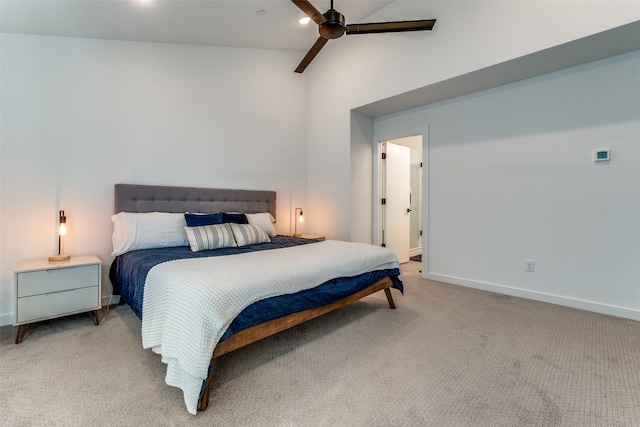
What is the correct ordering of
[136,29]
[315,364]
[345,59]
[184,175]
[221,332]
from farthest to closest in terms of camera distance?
[345,59]
[184,175]
[136,29]
[315,364]
[221,332]

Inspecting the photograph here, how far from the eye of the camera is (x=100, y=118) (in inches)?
121

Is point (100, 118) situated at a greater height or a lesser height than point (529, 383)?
greater

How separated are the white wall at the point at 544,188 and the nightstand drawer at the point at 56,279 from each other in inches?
151

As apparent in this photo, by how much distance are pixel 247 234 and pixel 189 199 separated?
39.4 inches

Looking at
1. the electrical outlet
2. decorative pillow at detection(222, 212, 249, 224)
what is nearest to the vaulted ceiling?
decorative pillow at detection(222, 212, 249, 224)

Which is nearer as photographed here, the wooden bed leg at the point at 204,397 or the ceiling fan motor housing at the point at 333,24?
the wooden bed leg at the point at 204,397

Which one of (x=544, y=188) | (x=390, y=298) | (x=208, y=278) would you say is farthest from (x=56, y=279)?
(x=544, y=188)

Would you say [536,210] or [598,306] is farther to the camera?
[536,210]

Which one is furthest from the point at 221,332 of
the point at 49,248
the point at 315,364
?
the point at 49,248

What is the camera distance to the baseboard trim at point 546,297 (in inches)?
105

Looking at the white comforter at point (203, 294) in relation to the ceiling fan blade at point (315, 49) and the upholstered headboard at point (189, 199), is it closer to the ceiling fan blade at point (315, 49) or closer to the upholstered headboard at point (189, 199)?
the upholstered headboard at point (189, 199)

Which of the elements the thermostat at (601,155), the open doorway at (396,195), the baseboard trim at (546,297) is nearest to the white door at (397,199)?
the open doorway at (396,195)

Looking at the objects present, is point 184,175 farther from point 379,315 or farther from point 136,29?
point 379,315

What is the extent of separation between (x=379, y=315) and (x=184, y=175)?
2.83 m
